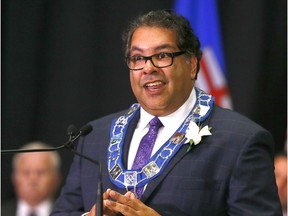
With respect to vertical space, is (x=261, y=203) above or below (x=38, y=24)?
below

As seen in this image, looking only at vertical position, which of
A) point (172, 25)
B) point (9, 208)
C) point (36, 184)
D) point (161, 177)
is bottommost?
point (9, 208)

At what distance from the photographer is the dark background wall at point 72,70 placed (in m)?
5.17

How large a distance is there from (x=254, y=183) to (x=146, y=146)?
18.5 inches

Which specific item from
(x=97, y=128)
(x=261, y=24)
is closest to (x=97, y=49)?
(x=261, y=24)

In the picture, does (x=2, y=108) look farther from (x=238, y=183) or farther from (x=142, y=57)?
(x=238, y=183)

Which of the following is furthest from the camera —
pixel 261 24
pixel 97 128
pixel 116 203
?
pixel 261 24

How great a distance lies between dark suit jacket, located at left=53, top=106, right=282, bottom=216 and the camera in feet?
9.11

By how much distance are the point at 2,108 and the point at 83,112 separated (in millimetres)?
536

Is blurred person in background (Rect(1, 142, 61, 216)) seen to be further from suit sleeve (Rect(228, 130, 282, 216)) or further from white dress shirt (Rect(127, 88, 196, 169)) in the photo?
suit sleeve (Rect(228, 130, 282, 216))

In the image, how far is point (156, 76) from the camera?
2.99 metres

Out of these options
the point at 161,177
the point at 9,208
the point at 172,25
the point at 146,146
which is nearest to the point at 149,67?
the point at 172,25

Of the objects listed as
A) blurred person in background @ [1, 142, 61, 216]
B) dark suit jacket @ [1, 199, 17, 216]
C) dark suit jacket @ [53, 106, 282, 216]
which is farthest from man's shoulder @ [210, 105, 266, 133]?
dark suit jacket @ [1, 199, 17, 216]

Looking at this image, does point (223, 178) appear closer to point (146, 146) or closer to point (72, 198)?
point (146, 146)

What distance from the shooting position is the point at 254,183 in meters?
→ 2.78
